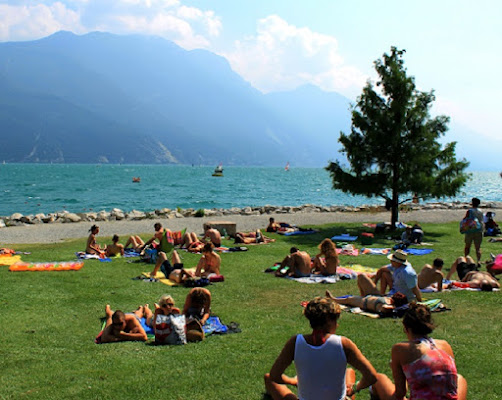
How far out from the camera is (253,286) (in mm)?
11461

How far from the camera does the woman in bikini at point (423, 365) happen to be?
4234 mm

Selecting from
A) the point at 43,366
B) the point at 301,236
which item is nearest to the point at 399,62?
the point at 301,236

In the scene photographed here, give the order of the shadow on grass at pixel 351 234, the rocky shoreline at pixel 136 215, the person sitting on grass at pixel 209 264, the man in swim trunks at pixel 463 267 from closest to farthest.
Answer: the man in swim trunks at pixel 463 267 → the person sitting on grass at pixel 209 264 → the shadow on grass at pixel 351 234 → the rocky shoreline at pixel 136 215

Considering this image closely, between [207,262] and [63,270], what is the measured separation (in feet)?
12.8

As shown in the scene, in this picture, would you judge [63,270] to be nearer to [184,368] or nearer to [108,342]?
[108,342]

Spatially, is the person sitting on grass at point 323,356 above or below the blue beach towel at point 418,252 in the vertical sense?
above

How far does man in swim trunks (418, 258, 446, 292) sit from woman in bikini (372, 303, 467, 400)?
6.24 meters

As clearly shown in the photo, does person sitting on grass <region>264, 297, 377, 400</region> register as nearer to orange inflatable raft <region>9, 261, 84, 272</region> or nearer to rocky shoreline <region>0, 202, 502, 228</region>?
orange inflatable raft <region>9, 261, 84, 272</region>

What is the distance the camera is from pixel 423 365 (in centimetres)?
427

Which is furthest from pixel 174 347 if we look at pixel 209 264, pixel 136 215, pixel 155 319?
pixel 136 215

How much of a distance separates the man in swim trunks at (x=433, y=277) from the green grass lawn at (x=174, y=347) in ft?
1.41

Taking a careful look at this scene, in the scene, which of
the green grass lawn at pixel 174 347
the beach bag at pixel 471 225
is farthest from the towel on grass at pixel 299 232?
the beach bag at pixel 471 225

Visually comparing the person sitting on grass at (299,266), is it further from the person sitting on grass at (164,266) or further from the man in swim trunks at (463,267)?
the man in swim trunks at (463,267)

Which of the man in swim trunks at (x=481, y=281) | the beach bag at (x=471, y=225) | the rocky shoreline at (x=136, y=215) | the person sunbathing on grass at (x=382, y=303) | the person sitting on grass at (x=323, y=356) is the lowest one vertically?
the rocky shoreline at (x=136, y=215)
